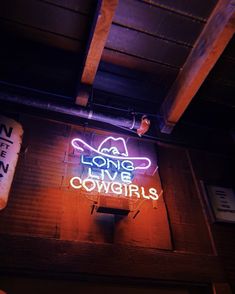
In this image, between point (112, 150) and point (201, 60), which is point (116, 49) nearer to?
point (201, 60)

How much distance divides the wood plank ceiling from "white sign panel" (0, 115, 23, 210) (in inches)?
47.3

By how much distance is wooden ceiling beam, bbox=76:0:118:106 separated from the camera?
144 inches

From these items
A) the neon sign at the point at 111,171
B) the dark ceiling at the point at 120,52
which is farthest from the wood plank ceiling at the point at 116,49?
the neon sign at the point at 111,171

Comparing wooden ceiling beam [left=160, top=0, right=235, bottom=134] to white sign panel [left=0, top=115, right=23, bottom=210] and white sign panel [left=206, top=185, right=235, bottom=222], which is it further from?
white sign panel [left=0, top=115, right=23, bottom=210]

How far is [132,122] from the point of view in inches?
205

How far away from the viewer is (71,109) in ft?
16.3

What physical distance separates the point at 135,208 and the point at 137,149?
134 cm

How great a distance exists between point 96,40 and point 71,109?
137 centimetres

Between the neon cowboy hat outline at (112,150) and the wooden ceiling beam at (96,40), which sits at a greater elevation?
the wooden ceiling beam at (96,40)

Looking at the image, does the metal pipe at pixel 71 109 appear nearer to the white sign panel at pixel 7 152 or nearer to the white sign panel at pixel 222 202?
the white sign panel at pixel 7 152

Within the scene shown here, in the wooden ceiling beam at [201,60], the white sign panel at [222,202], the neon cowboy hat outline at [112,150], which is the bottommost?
the white sign panel at [222,202]

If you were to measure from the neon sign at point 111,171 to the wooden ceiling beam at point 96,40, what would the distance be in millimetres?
918

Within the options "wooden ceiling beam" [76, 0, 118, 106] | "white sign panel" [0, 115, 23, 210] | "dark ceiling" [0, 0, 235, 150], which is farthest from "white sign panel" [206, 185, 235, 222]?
→ "white sign panel" [0, 115, 23, 210]

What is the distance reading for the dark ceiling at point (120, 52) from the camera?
4270mm
